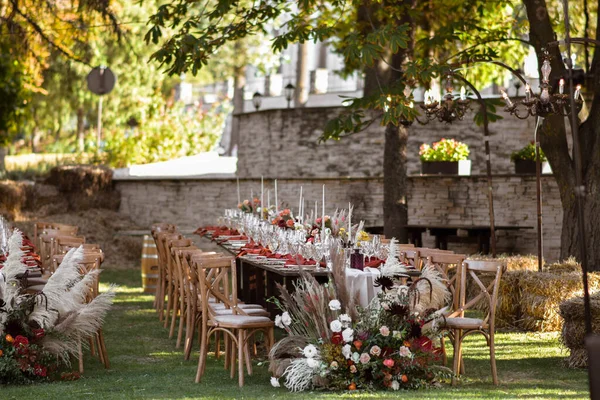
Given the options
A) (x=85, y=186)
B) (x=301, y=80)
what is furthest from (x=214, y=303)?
(x=301, y=80)

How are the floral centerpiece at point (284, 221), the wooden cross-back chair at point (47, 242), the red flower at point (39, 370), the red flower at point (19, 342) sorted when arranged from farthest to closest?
the wooden cross-back chair at point (47, 242), the floral centerpiece at point (284, 221), the red flower at point (39, 370), the red flower at point (19, 342)

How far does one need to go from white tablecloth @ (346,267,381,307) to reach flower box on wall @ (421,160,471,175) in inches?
433

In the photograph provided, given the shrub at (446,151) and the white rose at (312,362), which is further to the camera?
the shrub at (446,151)

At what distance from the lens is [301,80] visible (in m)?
28.0

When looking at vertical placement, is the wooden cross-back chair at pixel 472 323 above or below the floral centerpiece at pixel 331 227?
below

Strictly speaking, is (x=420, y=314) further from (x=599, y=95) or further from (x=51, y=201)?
(x=51, y=201)

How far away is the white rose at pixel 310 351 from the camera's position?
24.7 feet

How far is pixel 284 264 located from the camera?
30.1 feet

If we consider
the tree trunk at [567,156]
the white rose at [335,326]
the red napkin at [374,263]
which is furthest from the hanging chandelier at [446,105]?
A: the white rose at [335,326]

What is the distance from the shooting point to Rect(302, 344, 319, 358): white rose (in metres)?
7.54

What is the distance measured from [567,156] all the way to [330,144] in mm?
9057

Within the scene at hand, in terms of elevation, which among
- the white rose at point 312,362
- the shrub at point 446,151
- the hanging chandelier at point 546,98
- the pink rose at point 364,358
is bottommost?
the white rose at point 312,362

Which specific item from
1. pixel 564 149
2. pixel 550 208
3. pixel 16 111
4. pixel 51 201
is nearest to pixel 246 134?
pixel 51 201

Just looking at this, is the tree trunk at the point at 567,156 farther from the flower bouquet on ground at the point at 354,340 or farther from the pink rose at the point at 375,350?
the pink rose at the point at 375,350
